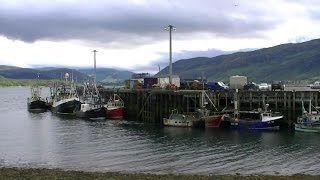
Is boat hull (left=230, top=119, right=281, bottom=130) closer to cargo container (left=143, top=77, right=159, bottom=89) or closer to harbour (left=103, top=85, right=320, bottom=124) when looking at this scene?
harbour (left=103, top=85, right=320, bottom=124)


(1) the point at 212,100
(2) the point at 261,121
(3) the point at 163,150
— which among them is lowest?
(3) the point at 163,150

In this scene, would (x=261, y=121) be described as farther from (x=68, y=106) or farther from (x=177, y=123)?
(x=68, y=106)

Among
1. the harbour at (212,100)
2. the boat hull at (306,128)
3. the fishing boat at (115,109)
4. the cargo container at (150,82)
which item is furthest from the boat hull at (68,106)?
the boat hull at (306,128)

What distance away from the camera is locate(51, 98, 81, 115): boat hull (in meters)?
113

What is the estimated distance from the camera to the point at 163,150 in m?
53.2

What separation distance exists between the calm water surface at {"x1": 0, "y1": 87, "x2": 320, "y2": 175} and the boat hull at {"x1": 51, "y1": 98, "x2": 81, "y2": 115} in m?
34.8

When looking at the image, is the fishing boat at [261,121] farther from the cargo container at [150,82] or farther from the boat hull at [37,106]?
the boat hull at [37,106]

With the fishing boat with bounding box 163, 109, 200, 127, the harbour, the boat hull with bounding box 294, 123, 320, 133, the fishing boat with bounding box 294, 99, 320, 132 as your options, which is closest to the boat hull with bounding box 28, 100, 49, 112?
the harbour

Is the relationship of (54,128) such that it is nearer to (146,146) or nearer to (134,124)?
(134,124)

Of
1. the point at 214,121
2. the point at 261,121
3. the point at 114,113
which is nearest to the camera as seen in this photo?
the point at 261,121

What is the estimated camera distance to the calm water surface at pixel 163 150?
42.7m

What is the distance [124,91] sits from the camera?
339 feet

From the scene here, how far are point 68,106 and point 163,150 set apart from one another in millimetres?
66754

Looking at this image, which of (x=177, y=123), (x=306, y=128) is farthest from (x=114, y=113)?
(x=306, y=128)
